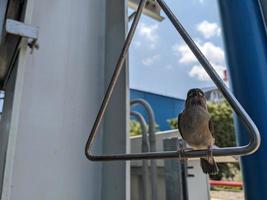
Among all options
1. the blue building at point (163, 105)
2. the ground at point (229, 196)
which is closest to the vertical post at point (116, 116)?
the blue building at point (163, 105)

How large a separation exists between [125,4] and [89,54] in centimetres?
27

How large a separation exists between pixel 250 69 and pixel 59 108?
0.65 metres

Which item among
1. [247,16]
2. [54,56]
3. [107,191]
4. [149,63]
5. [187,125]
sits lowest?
[107,191]

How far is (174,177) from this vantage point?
3.90 feet

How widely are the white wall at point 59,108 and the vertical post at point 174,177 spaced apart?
0.44 meters

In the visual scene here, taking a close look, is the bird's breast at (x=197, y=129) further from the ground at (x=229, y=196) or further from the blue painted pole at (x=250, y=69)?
the ground at (x=229, y=196)

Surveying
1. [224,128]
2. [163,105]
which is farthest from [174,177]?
[224,128]

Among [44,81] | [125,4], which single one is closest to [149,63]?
[125,4]

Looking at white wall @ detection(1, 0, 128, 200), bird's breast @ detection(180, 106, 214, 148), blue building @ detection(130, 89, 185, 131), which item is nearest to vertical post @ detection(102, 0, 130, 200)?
white wall @ detection(1, 0, 128, 200)

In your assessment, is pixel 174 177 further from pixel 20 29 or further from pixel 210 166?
pixel 20 29

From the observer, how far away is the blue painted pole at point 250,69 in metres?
0.72

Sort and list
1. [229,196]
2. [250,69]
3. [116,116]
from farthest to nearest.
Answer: [229,196], [116,116], [250,69]

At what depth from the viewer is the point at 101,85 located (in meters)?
0.94

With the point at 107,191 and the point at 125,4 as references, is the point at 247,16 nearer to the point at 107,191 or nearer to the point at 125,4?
the point at 125,4
